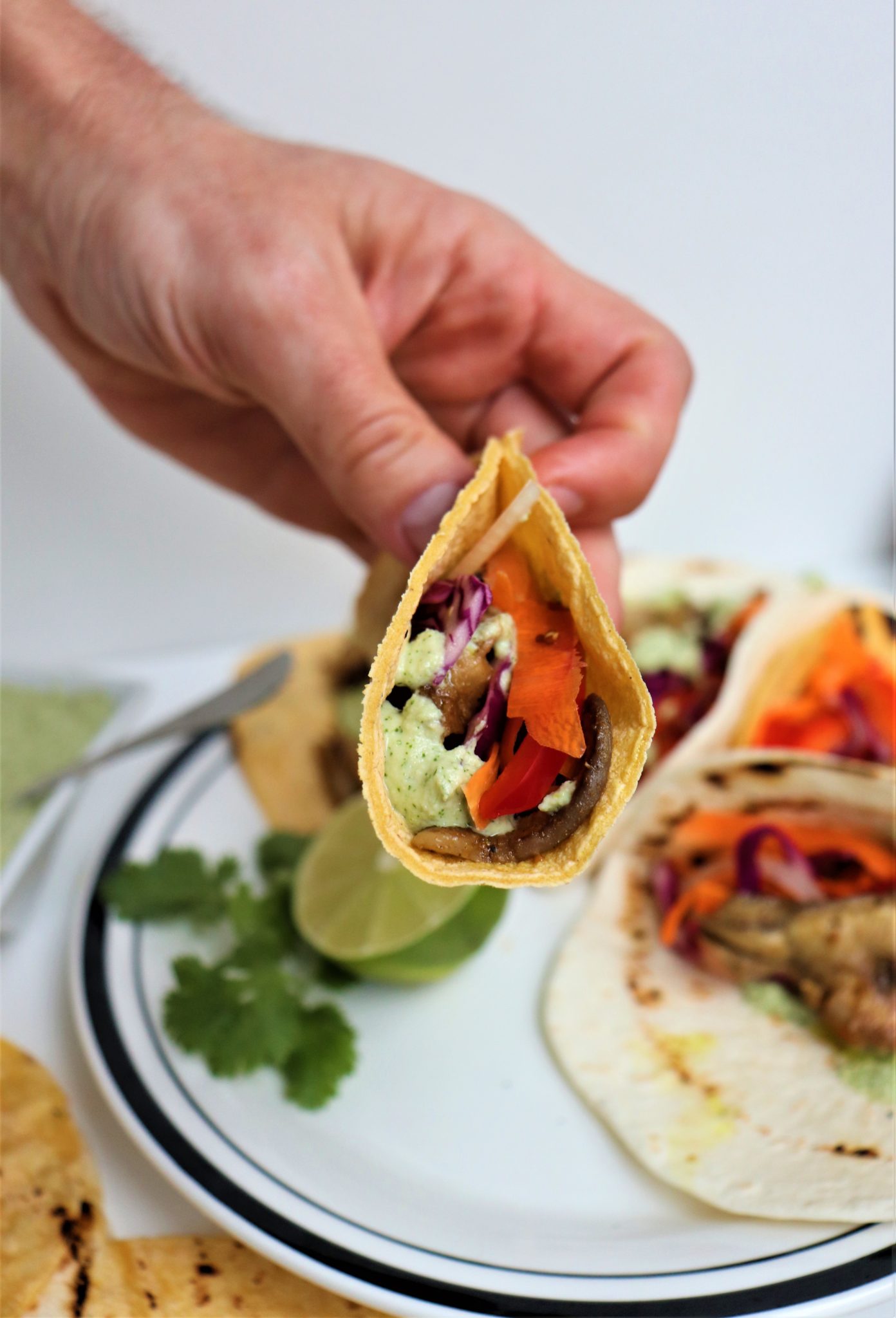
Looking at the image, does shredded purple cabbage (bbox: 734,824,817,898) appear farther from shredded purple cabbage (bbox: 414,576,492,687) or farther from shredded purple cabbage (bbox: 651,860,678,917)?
shredded purple cabbage (bbox: 414,576,492,687)

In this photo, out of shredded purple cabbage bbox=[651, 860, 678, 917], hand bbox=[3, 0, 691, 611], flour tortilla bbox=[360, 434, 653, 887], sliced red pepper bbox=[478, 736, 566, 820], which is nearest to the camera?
flour tortilla bbox=[360, 434, 653, 887]

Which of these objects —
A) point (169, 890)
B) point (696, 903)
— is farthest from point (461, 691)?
point (696, 903)

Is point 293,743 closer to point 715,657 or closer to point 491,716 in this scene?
point 715,657

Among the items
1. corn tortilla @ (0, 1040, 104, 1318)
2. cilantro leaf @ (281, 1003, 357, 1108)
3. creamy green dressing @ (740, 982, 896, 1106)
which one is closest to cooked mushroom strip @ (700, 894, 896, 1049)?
creamy green dressing @ (740, 982, 896, 1106)

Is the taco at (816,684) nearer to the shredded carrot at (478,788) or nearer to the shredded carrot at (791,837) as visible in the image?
the shredded carrot at (791,837)

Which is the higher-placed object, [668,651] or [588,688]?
[588,688]

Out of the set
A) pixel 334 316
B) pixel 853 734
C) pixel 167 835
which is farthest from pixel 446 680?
pixel 853 734

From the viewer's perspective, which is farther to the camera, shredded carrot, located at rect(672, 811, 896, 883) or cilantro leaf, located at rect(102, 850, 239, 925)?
shredded carrot, located at rect(672, 811, 896, 883)
